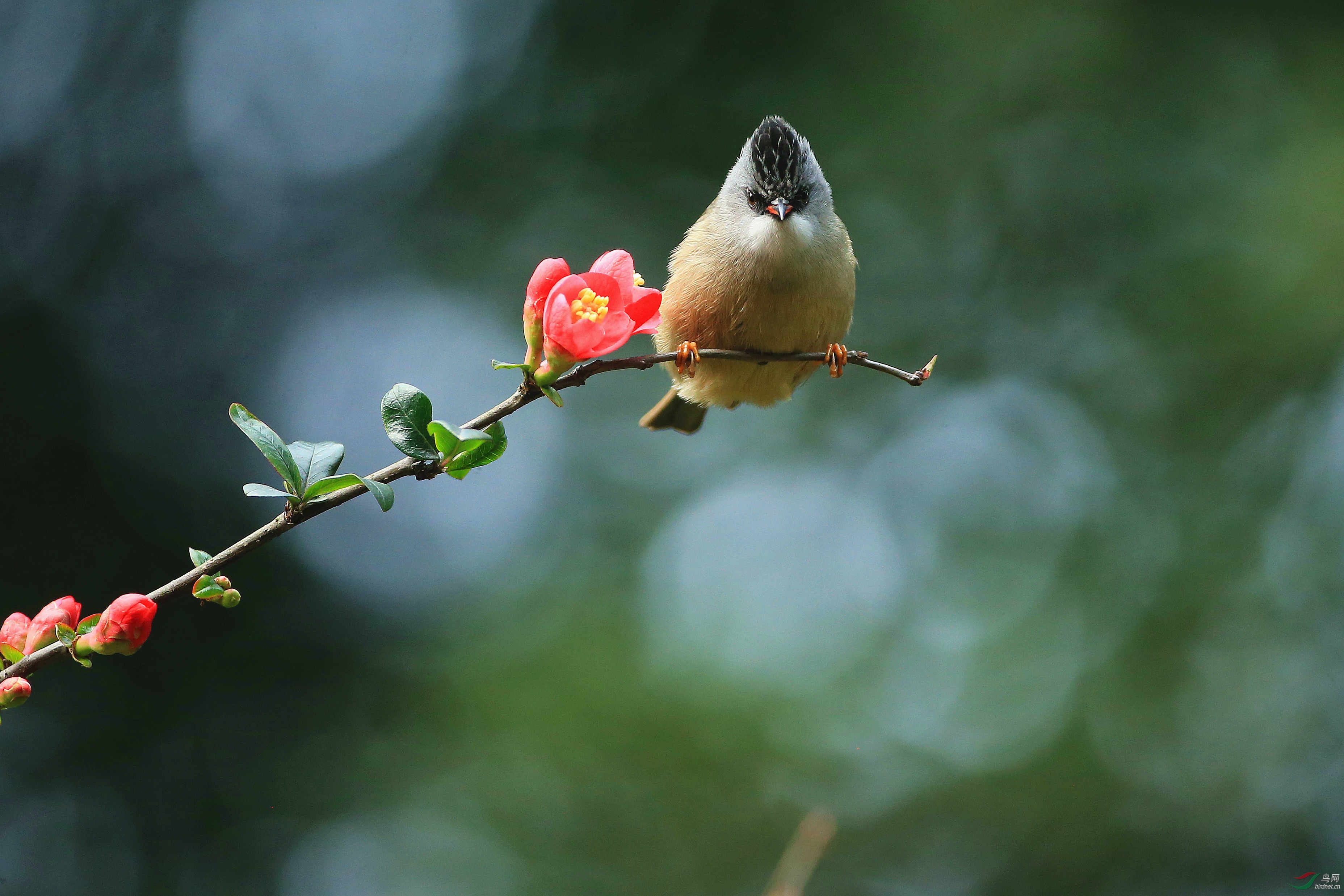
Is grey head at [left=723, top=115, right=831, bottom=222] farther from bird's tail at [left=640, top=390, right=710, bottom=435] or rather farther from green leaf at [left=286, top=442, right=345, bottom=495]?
green leaf at [left=286, top=442, right=345, bottom=495]

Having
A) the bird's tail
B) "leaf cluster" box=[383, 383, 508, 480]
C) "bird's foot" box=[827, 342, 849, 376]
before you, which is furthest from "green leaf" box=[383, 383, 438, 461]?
the bird's tail

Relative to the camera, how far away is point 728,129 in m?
6.08

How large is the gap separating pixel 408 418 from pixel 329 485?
122 mm

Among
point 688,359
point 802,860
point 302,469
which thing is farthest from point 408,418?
point 688,359

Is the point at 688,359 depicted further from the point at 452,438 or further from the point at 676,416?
the point at 452,438

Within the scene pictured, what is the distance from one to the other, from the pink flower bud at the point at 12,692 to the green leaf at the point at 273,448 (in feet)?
1.11

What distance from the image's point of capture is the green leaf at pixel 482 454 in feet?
3.63

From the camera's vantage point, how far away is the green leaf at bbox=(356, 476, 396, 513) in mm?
1039

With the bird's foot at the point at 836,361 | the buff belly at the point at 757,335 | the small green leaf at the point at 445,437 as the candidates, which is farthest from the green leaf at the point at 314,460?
the buff belly at the point at 757,335

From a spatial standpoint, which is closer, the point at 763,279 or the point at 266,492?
the point at 266,492

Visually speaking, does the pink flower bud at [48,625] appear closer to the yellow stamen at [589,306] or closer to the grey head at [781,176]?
the yellow stamen at [589,306]

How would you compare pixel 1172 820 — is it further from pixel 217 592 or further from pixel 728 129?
pixel 217 592

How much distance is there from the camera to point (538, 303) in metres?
1.30

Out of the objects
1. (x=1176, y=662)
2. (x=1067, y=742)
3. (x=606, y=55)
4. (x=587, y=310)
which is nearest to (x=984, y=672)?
(x=1067, y=742)
